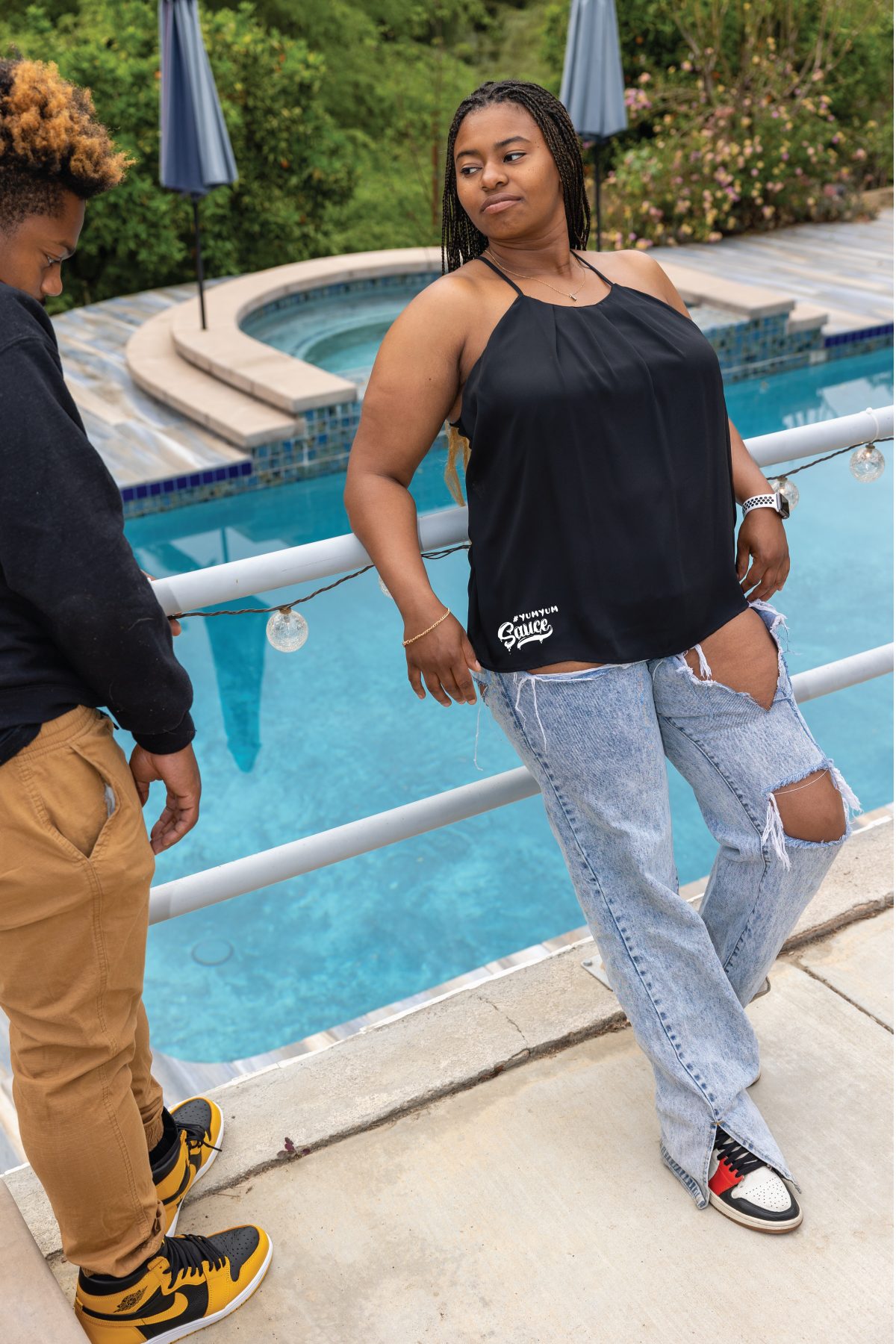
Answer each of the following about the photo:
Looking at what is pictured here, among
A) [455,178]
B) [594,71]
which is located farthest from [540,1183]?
[594,71]

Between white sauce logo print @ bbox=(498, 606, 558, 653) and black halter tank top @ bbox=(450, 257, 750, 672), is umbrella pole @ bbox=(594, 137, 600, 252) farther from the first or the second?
white sauce logo print @ bbox=(498, 606, 558, 653)

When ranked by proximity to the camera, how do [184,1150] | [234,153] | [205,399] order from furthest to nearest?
[234,153], [205,399], [184,1150]

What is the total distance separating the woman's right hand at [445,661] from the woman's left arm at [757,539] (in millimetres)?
547

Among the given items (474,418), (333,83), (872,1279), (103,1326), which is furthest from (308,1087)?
(333,83)

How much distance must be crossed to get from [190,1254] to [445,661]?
0.90m

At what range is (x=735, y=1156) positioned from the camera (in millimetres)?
1840

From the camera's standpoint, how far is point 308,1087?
82.7 inches

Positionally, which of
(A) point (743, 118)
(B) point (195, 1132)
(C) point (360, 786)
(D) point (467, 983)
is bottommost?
(C) point (360, 786)

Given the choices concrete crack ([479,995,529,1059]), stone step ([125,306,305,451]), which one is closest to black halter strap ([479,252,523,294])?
concrete crack ([479,995,529,1059])

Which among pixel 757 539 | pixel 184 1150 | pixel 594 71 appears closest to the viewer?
pixel 184 1150

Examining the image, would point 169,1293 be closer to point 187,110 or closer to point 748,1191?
point 748,1191

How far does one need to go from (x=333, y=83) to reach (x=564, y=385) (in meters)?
13.9

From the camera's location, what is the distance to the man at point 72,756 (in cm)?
131

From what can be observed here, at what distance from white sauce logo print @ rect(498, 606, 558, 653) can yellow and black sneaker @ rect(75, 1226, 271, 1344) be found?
0.96 metres
